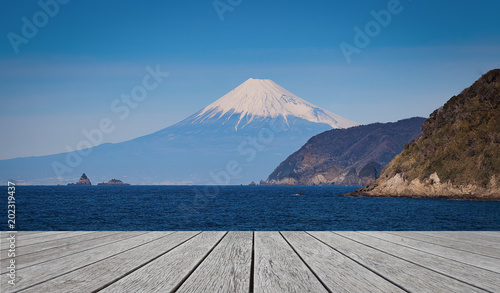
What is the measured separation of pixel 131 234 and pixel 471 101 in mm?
101360

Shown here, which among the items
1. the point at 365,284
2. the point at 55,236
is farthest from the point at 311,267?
the point at 55,236

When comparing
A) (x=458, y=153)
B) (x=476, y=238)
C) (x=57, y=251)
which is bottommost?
(x=476, y=238)

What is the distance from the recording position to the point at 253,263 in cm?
312

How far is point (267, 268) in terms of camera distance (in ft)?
9.63

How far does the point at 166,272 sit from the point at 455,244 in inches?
121

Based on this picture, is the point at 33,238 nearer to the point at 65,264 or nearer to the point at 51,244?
the point at 51,244

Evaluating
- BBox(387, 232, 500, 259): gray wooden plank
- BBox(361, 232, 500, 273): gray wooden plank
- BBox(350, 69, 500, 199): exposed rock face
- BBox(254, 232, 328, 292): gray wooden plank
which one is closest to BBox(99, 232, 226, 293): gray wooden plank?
BBox(254, 232, 328, 292): gray wooden plank

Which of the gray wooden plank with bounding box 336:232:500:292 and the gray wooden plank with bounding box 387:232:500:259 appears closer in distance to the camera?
the gray wooden plank with bounding box 336:232:500:292

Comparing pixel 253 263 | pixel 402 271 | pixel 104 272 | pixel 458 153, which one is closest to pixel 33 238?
pixel 104 272

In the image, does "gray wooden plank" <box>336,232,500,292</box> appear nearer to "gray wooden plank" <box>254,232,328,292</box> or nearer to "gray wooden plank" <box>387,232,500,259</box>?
"gray wooden plank" <box>387,232,500,259</box>

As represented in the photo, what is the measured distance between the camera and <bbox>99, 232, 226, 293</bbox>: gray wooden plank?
7.91ft

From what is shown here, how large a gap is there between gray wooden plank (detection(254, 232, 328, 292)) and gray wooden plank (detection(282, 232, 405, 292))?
0.08 meters

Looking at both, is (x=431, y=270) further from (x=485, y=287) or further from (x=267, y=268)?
(x=267, y=268)

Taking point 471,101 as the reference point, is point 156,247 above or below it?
below
